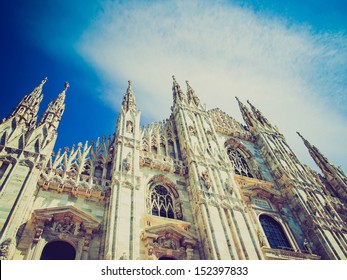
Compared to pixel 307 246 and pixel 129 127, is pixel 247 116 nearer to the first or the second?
pixel 129 127

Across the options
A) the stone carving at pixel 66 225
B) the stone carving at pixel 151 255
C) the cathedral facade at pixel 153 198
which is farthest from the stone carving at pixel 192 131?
the stone carving at pixel 66 225

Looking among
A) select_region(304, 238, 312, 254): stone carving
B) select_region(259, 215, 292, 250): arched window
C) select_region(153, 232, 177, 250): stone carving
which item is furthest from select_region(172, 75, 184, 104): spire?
select_region(304, 238, 312, 254): stone carving

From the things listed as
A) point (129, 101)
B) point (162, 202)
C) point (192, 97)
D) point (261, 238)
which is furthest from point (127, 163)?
point (192, 97)

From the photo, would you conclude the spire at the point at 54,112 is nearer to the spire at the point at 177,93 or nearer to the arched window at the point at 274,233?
the spire at the point at 177,93

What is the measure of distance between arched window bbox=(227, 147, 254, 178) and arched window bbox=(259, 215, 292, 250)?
11.9 feet

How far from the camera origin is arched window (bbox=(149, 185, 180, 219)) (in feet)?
43.4

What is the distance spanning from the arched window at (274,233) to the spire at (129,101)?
30.3ft

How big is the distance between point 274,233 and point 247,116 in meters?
11.9

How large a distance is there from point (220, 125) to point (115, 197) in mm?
12123

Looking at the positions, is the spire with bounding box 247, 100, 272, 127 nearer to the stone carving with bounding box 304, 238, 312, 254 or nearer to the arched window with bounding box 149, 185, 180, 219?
the stone carving with bounding box 304, 238, 312, 254

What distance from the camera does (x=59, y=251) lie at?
1014 centimetres

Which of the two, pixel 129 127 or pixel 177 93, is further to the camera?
pixel 177 93

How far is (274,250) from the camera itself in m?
12.8

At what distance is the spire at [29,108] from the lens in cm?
1325
